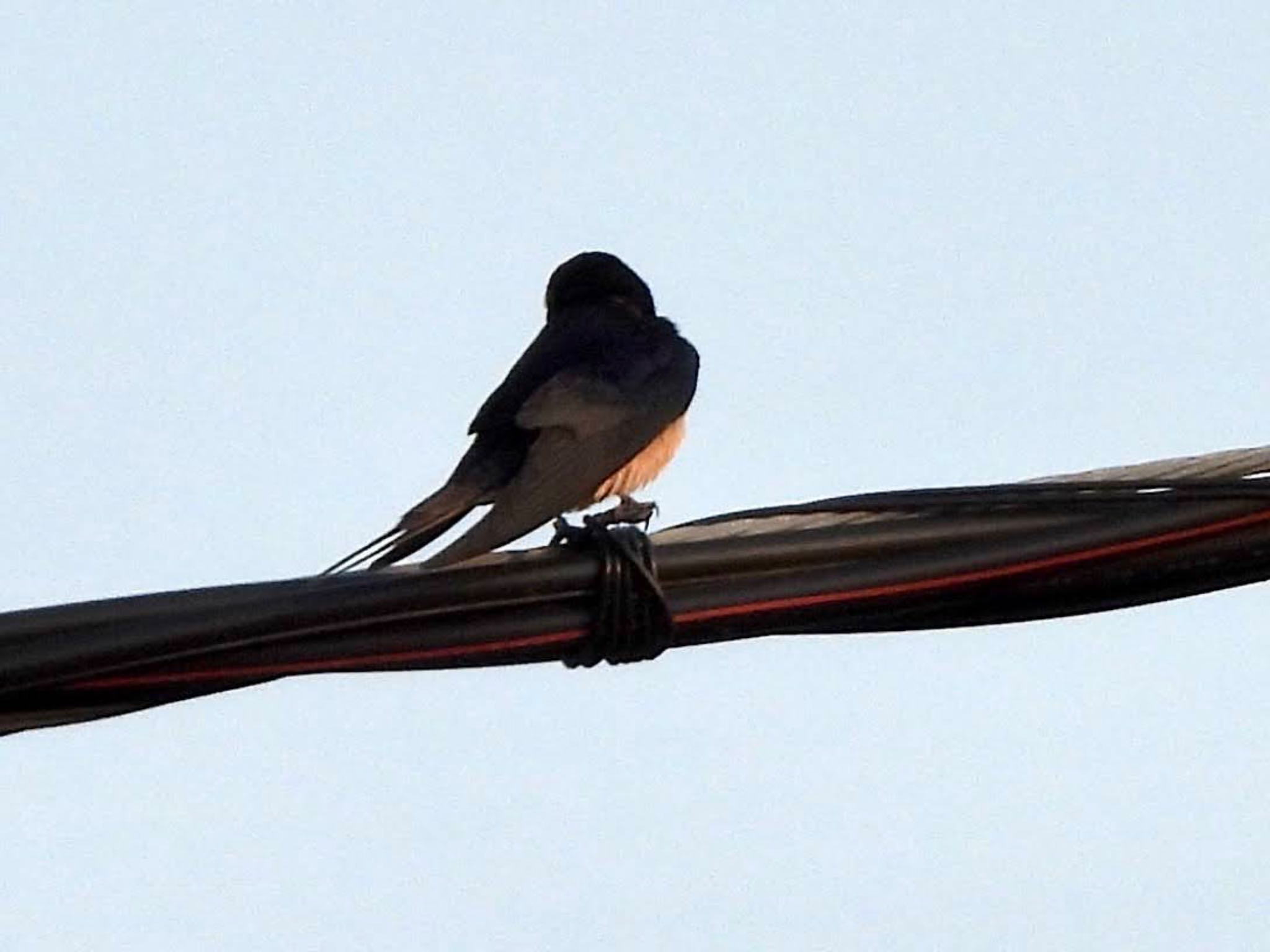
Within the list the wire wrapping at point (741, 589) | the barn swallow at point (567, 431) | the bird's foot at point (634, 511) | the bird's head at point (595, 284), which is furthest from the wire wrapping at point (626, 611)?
the bird's head at point (595, 284)

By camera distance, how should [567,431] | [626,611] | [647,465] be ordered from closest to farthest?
[626,611] → [567,431] → [647,465]

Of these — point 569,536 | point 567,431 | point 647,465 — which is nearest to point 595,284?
point 647,465

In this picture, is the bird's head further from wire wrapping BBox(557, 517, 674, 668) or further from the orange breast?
wire wrapping BBox(557, 517, 674, 668)

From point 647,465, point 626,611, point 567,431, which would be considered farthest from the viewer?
point 647,465

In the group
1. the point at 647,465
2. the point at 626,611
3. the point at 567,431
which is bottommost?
the point at 626,611

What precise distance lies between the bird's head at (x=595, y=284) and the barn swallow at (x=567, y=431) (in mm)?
224

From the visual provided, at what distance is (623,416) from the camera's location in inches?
268

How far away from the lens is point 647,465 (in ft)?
24.4

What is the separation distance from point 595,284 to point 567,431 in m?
2.40

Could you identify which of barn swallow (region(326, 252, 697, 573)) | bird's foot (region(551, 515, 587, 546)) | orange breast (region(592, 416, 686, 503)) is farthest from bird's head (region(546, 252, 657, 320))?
bird's foot (region(551, 515, 587, 546))

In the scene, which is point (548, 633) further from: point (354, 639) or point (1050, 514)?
point (1050, 514)

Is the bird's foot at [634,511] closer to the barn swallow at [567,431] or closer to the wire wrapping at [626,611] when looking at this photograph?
the barn swallow at [567,431]

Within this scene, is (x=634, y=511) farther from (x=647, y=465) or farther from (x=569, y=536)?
(x=569, y=536)

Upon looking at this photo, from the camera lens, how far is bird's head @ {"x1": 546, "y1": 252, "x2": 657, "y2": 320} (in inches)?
347
